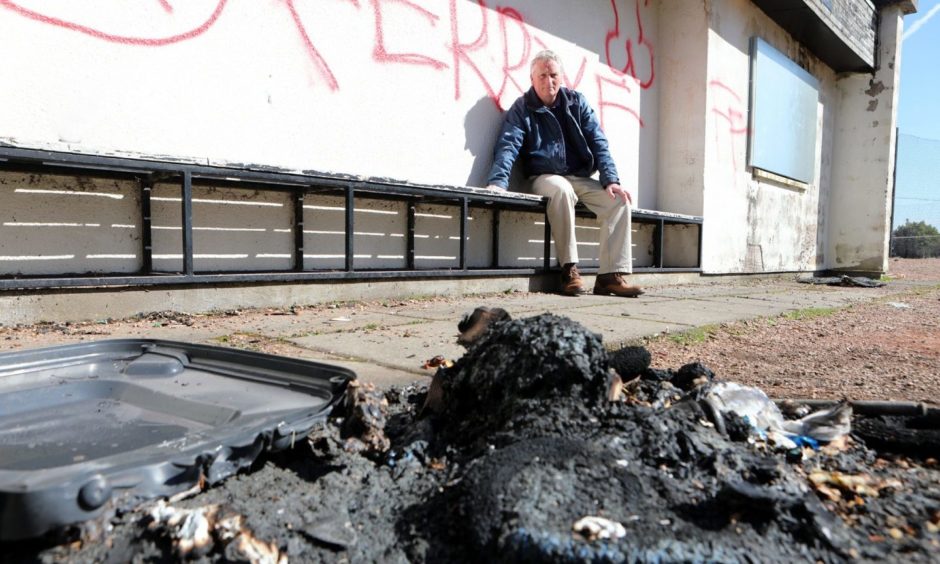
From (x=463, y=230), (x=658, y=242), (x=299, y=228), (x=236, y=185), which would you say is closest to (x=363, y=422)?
(x=236, y=185)

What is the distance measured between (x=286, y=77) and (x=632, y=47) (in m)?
4.14

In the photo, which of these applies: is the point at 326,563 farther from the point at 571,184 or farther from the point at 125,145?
the point at 571,184

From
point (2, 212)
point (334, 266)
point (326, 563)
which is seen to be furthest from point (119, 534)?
point (334, 266)

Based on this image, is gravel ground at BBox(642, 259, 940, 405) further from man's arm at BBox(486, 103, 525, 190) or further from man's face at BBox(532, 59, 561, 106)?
man's face at BBox(532, 59, 561, 106)

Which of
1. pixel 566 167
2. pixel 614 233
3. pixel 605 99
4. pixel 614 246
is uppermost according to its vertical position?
pixel 605 99

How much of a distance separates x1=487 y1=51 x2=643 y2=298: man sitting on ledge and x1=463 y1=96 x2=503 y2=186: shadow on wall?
0.15 m

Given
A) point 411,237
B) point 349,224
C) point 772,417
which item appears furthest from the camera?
point 411,237

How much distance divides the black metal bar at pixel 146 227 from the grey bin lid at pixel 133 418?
156 centimetres

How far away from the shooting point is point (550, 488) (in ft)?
2.80

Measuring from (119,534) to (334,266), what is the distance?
3.01 m

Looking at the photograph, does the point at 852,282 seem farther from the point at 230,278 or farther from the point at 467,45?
the point at 230,278

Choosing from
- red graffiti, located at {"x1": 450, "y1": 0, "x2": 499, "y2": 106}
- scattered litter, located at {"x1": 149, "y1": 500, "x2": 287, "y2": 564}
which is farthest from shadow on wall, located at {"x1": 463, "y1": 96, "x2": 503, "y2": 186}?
scattered litter, located at {"x1": 149, "y1": 500, "x2": 287, "y2": 564}

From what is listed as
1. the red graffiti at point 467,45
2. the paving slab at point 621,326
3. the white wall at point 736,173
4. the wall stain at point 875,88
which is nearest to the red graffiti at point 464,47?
the red graffiti at point 467,45

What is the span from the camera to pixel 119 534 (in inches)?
30.6
